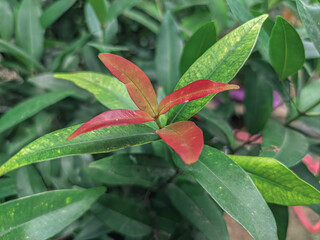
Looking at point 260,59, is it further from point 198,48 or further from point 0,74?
point 0,74

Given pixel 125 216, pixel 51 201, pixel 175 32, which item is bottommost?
pixel 125 216

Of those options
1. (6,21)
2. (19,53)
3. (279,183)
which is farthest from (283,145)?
(6,21)

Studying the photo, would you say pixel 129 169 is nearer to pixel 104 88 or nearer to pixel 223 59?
pixel 104 88

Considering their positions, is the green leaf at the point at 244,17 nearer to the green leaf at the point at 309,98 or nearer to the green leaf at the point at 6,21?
the green leaf at the point at 309,98

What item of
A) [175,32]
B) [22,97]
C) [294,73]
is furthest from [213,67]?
[22,97]

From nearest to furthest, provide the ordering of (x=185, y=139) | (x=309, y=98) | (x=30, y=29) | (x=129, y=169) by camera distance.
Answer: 1. (x=185, y=139)
2. (x=129, y=169)
3. (x=309, y=98)
4. (x=30, y=29)

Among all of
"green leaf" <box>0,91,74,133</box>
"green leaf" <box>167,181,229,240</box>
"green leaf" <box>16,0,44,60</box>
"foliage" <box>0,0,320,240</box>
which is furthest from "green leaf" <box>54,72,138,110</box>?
"green leaf" <box>16,0,44,60</box>

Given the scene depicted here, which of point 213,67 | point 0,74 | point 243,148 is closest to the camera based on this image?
point 213,67

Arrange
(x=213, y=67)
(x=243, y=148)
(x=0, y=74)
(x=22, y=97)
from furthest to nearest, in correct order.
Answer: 1. (x=0, y=74)
2. (x=22, y=97)
3. (x=243, y=148)
4. (x=213, y=67)

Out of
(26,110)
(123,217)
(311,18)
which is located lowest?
(123,217)
